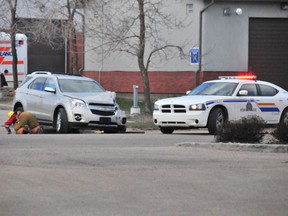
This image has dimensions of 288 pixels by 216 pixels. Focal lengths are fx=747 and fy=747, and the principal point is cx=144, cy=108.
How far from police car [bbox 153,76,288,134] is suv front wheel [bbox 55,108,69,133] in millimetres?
2446

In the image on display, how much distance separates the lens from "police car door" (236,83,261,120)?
65.5 feet

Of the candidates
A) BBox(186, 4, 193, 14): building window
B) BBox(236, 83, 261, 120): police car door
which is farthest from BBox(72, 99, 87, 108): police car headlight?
BBox(186, 4, 193, 14): building window

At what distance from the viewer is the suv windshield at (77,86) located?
2130cm

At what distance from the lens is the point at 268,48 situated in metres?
34.3

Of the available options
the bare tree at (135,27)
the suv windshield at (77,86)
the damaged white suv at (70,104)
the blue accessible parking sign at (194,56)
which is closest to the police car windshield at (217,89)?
the damaged white suv at (70,104)

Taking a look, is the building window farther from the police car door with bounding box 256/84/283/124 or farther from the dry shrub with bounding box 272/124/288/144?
the dry shrub with bounding box 272/124/288/144

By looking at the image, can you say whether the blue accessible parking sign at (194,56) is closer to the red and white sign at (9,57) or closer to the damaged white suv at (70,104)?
the damaged white suv at (70,104)

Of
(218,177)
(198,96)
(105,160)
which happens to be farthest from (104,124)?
(218,177)

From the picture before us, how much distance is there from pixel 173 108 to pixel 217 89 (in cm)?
155

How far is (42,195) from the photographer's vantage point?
31.2ft

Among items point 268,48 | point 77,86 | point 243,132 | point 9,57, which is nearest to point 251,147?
point 243,132

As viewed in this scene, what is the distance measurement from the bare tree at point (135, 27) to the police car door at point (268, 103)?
8300mm

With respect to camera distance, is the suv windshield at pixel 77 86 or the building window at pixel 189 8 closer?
the suv windshield at pixel 77 86

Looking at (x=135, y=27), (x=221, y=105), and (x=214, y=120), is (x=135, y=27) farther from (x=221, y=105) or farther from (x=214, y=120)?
(x=214, y=120)
